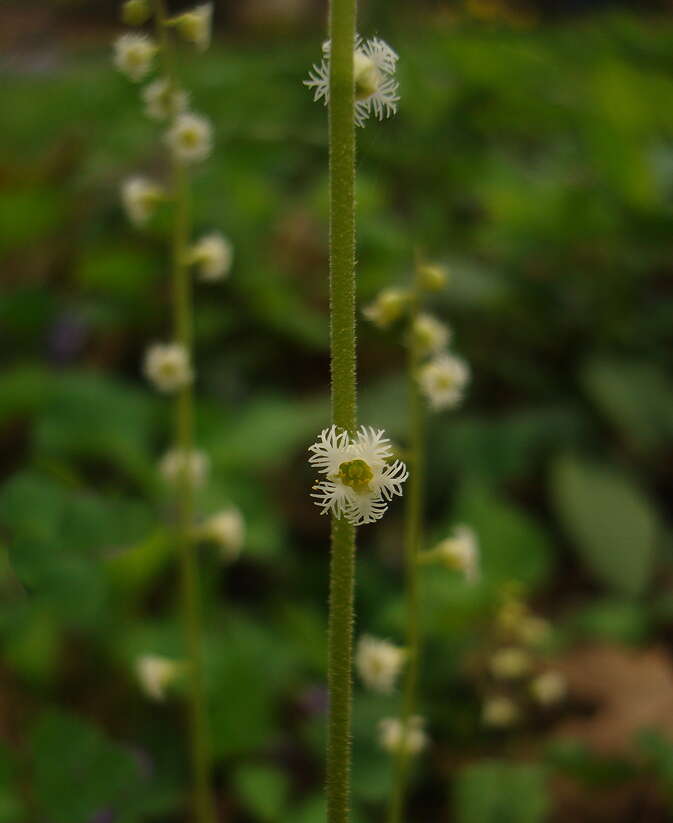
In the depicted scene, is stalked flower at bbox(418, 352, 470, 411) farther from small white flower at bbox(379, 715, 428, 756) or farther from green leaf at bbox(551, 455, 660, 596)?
green leaf at bbox(551, 455, 660, 596)

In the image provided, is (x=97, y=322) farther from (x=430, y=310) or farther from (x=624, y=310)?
(x=624, y=310)

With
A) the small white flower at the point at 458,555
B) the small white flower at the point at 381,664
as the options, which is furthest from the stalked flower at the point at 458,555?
the small white flower at the point at 381,664

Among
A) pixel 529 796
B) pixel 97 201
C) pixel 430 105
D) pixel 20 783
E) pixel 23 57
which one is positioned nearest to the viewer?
pixel 20 783

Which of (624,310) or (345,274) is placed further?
(624,310)

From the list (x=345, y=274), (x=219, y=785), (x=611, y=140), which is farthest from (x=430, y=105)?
(x=345, y=274)

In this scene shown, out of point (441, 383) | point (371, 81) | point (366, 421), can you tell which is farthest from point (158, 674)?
point (366, 421)

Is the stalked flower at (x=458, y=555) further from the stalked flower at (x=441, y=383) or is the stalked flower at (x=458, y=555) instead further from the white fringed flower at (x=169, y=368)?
the white fringed flower at (x=169, y=368)

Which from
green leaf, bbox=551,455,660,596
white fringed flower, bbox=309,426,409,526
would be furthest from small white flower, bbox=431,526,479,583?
green leaf, bbox=551,455,660,596

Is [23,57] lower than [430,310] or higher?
higher
